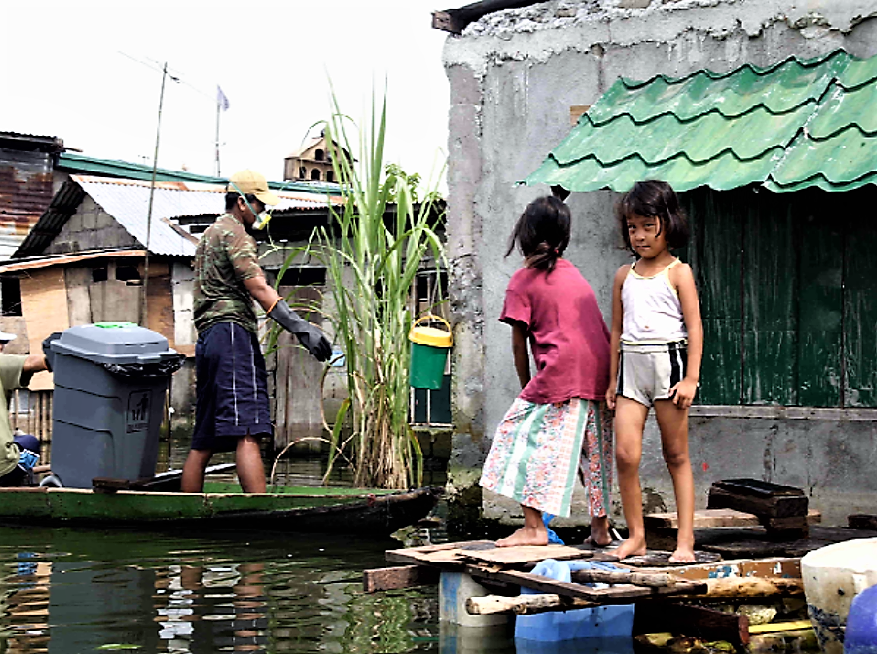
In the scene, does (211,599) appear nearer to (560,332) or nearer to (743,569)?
(560,332)

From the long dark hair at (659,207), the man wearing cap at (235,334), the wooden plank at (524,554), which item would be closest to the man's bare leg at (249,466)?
the man wearing cap at (235,334)

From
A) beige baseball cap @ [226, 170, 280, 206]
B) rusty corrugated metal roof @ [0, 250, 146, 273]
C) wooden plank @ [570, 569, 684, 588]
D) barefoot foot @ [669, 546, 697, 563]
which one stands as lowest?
wooden plank @ [570, 569, 684, 588]

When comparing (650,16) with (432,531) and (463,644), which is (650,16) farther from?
(463,644)

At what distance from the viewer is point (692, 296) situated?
489 centimetres

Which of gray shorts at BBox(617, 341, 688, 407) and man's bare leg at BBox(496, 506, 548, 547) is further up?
gray shorts at BBox(617, 341, 688, 407)

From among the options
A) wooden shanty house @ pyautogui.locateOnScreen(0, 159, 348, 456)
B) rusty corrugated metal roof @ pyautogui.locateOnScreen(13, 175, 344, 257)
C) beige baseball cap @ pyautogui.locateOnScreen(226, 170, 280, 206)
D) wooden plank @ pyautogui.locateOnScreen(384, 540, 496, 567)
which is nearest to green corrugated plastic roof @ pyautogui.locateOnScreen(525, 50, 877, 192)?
beige baseball cap @ pyautogui.locateOnScreen(226, 170, 280, 206)

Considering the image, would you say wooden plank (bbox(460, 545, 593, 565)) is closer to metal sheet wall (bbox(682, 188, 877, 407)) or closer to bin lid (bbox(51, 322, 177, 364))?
metal sheet wall (bbox(682, 188, 877, 407))

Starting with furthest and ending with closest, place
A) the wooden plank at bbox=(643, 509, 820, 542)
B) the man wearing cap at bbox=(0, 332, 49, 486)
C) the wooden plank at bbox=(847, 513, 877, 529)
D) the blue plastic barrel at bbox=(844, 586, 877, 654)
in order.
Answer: the man wearing cap at bbox=(0, 332, 49, 486), the wooden plank at bbox=(847, 513, 877, 529), the wooden plank at bbox=(643, 509, 820, 542), the blue plastic barrel at bbox=(844, 586, 877, 654)

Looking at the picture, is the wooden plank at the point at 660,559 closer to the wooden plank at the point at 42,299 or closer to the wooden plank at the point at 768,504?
the wooden plank at the point at 768,504

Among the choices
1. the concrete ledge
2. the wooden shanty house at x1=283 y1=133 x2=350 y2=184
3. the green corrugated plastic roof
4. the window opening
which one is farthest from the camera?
the wooden shanty house at x1=283 y1=133 x2=350 y2=184

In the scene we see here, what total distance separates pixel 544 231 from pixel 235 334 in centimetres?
274

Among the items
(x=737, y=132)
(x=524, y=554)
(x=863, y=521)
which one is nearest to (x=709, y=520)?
(x=863, y=521)

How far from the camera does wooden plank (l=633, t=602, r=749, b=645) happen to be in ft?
14.3

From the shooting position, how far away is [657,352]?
4.91 metres
